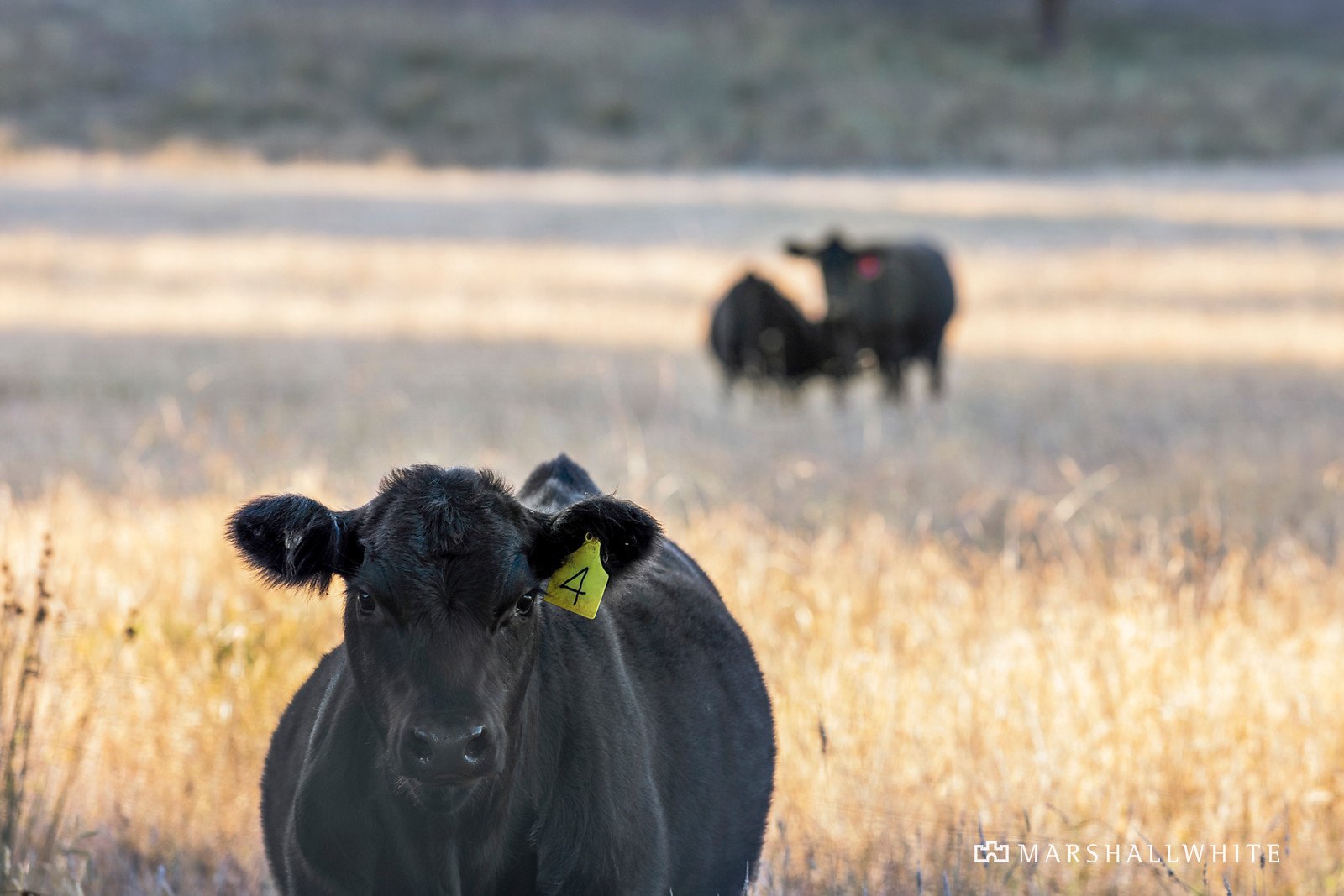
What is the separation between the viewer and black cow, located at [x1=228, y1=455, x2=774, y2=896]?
289cm

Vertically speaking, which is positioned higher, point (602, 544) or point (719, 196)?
point (719, 196)

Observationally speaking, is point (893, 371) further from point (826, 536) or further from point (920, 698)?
point (920, 698)

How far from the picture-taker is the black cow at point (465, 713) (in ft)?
9.48

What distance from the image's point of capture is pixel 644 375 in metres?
13.0

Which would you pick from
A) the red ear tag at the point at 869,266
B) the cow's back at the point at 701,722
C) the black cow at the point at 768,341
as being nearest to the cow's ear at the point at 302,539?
the cow's back at the point at 701,722

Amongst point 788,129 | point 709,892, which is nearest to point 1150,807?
point 709,892

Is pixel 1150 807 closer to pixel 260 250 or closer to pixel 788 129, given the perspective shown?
pixel 260 250

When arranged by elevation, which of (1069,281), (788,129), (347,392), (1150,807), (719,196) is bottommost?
(1150,807)

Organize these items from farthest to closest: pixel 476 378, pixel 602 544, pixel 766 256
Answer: pixel 766 256, pixel 476 378, pixel 602 544

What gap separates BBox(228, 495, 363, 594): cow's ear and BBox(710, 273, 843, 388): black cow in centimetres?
1019

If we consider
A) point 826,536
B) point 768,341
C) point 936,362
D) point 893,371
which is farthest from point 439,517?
point 936,362

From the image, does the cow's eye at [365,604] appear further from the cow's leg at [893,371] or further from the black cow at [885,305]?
the black cow at [885,305]

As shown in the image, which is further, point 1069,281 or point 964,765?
point 1069,281

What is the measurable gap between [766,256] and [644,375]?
34.1 feet
